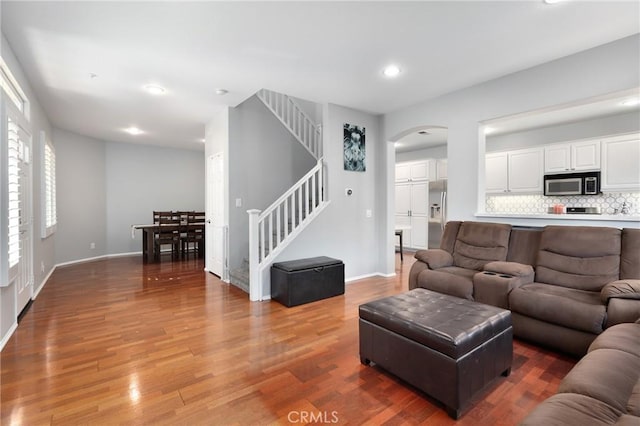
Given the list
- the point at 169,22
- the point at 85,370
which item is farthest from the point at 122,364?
the point at 169,22

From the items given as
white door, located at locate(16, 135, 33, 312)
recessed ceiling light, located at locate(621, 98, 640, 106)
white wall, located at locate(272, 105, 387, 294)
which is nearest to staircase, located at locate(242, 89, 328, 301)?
white wall, located at locate(272, 105, 387, 294)

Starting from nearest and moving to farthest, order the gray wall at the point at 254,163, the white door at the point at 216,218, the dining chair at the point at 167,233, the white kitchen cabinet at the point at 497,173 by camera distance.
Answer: the gray wall at the point at 254,163 → the white door at the point at 216,218 → the white kitchen cabinet at the point at 497,173 → the dining chair at the point at 167,233

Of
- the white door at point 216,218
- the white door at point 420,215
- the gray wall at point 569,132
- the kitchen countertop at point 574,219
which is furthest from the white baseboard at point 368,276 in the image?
the gray wall at point 569,132

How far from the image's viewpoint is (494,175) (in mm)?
6121

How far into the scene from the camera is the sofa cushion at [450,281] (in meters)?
2.98

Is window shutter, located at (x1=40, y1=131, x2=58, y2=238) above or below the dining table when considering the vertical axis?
above

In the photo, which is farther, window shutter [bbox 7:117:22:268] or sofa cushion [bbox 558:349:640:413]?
window shutter [bbox 7:117:22:268]

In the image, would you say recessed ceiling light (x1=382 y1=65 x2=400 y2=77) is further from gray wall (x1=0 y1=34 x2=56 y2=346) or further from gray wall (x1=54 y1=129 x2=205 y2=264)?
gray wall (x1=54 y1=129 x2=205 y2=264)

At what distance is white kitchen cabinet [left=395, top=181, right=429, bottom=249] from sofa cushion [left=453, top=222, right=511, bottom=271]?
3.66m

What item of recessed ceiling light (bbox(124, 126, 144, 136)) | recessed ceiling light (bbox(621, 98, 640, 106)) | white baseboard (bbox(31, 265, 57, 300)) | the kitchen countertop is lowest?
white baseboard (bbox(31, 265, 57, 300))

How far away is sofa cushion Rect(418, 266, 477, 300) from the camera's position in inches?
117

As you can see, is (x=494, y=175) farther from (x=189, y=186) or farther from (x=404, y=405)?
(x=189, y=186)

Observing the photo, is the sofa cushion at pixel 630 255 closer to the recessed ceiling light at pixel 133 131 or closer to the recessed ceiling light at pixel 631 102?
the recessed ceiling light at pixel 631 102

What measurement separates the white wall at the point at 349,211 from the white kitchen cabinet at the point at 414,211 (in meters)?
2.53
